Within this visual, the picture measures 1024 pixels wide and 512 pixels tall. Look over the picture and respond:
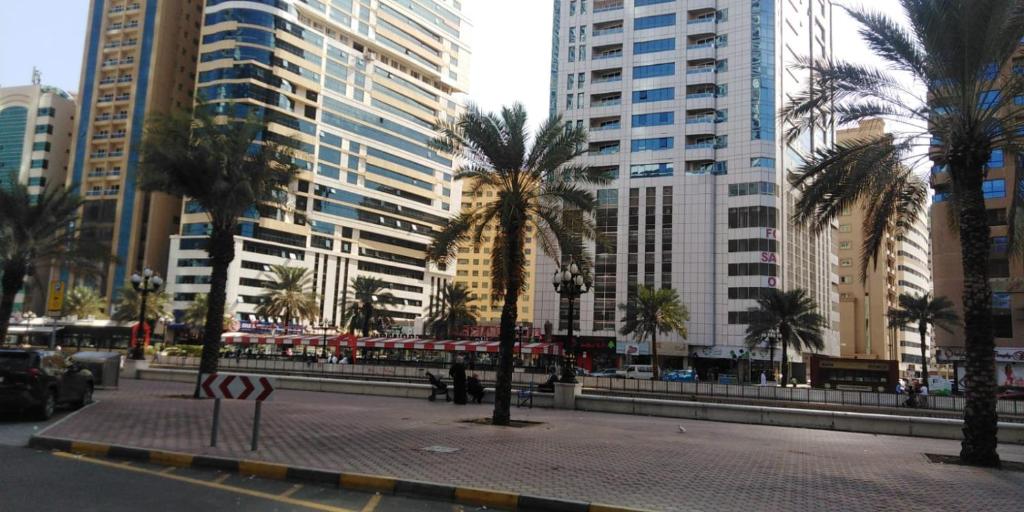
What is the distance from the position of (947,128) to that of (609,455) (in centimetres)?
937

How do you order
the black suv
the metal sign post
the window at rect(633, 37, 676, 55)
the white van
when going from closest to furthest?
the metal sign post
the black suv
the white van
the window at rect(633, 37, 676, 55)

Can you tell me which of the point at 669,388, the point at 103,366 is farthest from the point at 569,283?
the point at 103,366

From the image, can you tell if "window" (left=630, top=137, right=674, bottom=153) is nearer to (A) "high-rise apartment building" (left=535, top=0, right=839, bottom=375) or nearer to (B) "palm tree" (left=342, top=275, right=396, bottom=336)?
(A) "high-rise apartment building" (left=535, top=0, right=839, bottom=375)

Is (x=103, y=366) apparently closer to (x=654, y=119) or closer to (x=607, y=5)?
(x=654, y=119)

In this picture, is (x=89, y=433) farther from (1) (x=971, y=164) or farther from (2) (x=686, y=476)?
(1) (x=971, y=164)

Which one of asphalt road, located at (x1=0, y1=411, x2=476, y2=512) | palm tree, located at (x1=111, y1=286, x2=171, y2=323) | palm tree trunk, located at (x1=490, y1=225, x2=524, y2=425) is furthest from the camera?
palm tree, located at (x1=111, y1=286, x2=171, y2=323)

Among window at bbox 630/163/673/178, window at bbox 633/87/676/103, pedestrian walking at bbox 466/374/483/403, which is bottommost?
pedestrian walking at bbox 466/374/483/403

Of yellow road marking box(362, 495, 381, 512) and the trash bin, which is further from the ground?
the trash bin

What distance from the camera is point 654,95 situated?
82812mm

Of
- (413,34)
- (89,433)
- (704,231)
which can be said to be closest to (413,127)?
(413,34)

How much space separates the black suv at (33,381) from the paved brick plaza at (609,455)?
734mm

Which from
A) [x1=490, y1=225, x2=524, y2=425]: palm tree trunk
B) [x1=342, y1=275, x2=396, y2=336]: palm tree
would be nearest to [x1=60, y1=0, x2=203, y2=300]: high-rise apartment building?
[x1=342, y1=275, x2=396, y2=336]: palm tree

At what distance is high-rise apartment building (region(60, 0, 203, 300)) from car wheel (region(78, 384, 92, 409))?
9042 cm

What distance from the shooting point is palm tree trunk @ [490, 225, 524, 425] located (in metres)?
17.7
